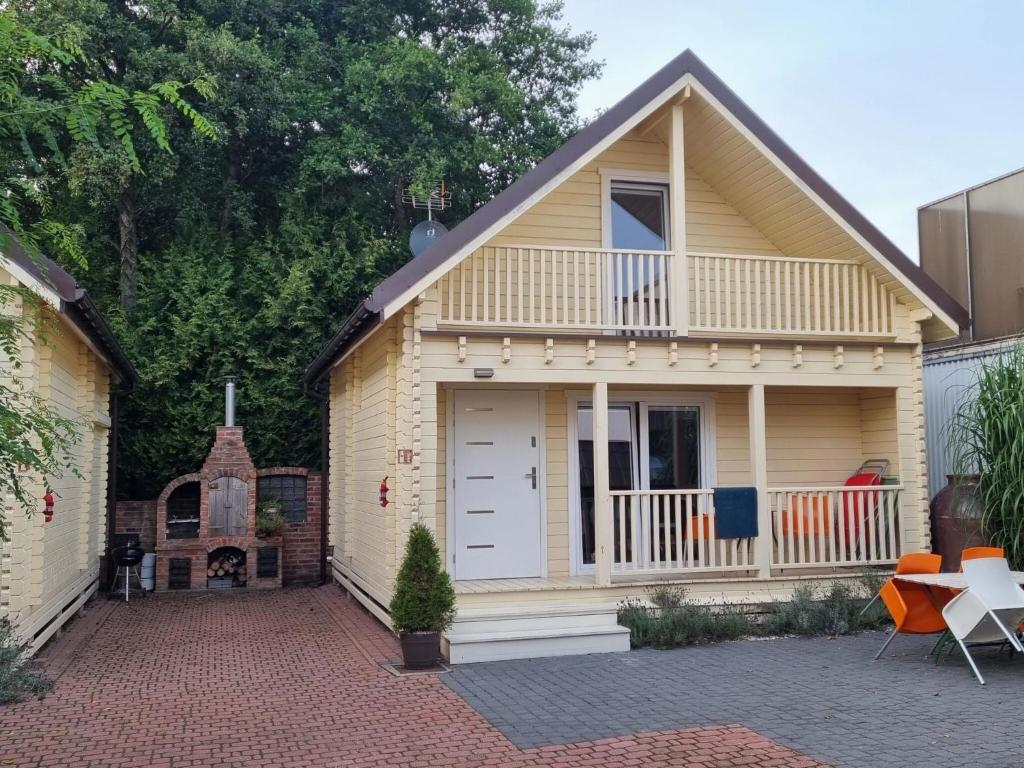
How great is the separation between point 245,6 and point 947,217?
1388cm

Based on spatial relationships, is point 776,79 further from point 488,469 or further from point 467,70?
point 488,469

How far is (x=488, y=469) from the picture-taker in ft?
34.8

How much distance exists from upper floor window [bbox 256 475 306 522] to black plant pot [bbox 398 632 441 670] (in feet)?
24.1

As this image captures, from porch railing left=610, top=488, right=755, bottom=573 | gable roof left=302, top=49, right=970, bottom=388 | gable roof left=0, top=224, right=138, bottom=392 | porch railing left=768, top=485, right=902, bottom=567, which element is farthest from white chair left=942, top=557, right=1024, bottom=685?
gable roof left=0, top=224, right=138, bottom=392

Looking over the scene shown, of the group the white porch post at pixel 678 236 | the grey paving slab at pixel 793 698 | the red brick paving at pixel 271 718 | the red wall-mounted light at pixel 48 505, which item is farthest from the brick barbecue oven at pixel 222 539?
the white porch post at pixel 678 236

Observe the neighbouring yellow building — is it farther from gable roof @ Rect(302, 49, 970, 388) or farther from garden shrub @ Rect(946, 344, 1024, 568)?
garden shrub @ Rect(946, 344, 1024, 568)

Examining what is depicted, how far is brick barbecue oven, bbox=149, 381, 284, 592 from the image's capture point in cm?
1368

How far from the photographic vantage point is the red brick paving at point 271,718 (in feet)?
18.2

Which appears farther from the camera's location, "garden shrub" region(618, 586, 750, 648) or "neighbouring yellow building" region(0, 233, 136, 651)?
"garden shrub" region(618, 586, 750, 648)

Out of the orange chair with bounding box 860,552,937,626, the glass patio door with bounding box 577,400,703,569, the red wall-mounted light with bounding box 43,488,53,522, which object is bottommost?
the orange chair with bounding box 860,552,937,626

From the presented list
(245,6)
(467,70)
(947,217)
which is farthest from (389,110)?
(947,217)

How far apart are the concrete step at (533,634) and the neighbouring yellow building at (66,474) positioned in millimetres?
3749

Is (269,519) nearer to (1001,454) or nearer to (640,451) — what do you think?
(640,451)

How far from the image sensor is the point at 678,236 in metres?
10.1
